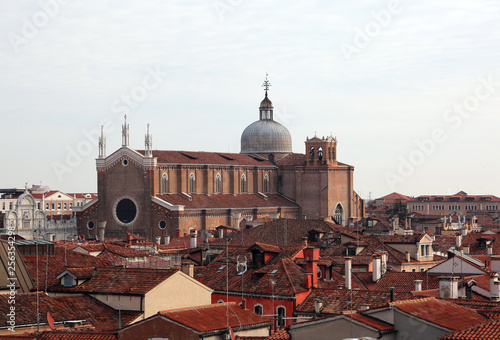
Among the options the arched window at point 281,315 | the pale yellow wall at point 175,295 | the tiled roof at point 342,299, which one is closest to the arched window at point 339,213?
the arched window at point 281,315

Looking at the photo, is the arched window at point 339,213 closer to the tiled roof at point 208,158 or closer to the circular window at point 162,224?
the tiled roof at point 208,158

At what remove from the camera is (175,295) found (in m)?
20.6

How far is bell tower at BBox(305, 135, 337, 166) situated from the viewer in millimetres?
87625

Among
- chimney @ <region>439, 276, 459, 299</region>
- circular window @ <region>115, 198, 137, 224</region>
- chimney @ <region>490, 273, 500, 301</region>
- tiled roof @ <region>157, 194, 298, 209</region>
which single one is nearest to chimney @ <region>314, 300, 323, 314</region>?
chimney @ <region>439, 276, 459, 299</region>

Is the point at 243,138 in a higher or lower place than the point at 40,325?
higher

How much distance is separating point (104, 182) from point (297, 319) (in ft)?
185

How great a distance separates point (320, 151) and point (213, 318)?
71.6 meters

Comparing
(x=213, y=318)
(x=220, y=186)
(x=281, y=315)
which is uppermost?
(x=220, y=186)

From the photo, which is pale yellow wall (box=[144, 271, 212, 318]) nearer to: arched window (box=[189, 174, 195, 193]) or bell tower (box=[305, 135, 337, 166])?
arched window (box=[189, 174, 195, 193])

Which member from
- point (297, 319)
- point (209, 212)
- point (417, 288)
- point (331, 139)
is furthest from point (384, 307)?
point (331, 139)

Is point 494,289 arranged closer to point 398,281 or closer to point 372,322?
point 398,281

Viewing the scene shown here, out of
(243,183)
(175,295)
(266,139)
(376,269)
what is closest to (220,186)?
(243,183)

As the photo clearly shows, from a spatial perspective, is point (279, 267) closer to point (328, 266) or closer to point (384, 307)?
point (328, 266)

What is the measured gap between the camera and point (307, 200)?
87.1 meters
